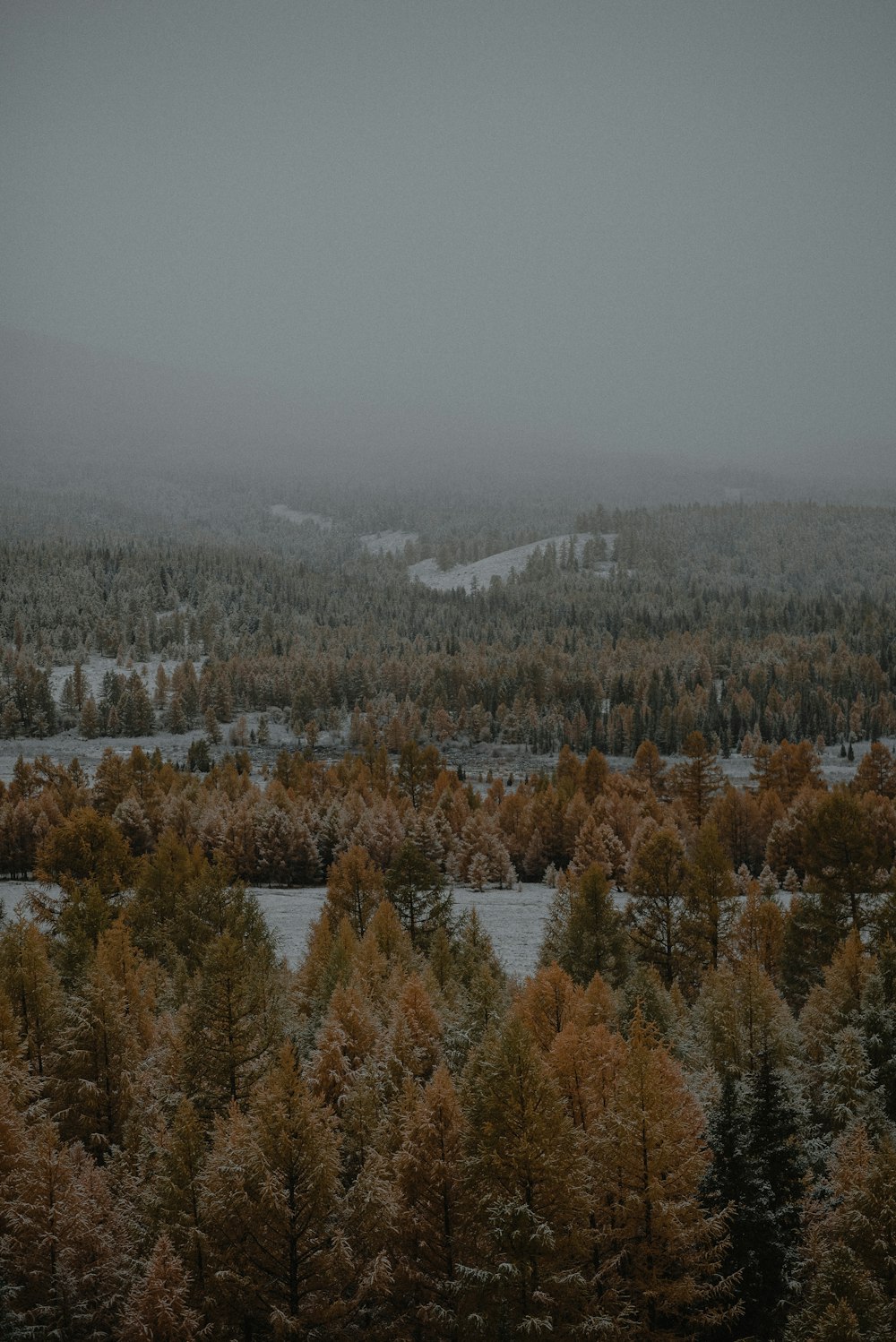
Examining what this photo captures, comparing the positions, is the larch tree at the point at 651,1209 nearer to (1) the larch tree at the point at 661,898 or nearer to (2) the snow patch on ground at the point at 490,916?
(1) the larch tree at the point at 661,898

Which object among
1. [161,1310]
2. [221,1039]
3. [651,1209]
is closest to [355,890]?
[221,1039]

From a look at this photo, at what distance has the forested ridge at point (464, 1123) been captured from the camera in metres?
18.4

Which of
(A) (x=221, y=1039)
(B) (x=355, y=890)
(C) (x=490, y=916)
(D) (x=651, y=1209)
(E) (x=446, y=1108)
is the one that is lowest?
(C) (x=490, y=916)

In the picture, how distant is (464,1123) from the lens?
19734mm

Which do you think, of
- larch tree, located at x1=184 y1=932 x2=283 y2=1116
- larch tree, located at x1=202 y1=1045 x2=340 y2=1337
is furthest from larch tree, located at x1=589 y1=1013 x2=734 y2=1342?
larch tree, located at x1=184 y1=932 x2=283 y2=1116

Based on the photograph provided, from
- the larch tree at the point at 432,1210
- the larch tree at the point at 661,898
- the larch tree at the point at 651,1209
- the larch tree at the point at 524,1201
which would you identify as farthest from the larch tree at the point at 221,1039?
the larch tree at the point at 661,898

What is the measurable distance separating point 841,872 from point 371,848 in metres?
33.9

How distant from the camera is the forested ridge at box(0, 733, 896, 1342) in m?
18.4

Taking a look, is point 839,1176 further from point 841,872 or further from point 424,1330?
point 841,872

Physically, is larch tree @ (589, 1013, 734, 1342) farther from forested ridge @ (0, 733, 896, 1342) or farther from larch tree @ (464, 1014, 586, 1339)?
larch tree @ (464, 1014, 586, 1339)

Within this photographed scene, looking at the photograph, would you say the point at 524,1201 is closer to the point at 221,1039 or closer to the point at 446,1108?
the point at 446,1108

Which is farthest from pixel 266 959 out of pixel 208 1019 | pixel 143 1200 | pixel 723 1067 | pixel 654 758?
pixel 654 758

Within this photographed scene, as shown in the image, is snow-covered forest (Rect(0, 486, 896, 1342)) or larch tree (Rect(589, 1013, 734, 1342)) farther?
larch tree (Rect(589, 1013, 734, 1342))

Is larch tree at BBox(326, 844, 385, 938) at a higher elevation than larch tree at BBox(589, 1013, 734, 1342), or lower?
lower
